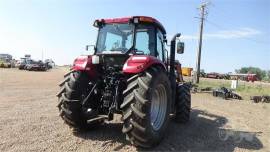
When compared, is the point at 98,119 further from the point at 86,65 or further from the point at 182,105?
the point at 182,105

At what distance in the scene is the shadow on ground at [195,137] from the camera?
7.41m

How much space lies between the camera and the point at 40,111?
10.7m

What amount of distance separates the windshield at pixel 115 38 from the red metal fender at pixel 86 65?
1.62 feet

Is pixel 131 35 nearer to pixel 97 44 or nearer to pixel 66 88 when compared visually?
pixel 97 44

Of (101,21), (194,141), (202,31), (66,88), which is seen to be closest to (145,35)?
(101,21)

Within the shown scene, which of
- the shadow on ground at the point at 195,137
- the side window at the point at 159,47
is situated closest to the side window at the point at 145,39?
the side window at the point at 159,47

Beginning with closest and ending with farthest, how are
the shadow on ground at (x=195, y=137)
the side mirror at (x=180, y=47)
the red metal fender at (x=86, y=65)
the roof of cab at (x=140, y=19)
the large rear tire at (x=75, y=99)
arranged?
the shadow on ground at (x=195, y=137) < the large rear tire at (x=75, y=99) < the red metal fender at (x=86, y=65) < the roof of cab at (x=140, y=19) < the side mirror at (x=180, y=47)

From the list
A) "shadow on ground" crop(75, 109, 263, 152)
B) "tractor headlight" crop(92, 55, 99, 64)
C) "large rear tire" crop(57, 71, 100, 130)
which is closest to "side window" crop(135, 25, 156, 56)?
"tractor headlight" crop(92, 55, 99, 64)

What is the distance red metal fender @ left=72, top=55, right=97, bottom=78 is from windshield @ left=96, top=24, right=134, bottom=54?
0.49m

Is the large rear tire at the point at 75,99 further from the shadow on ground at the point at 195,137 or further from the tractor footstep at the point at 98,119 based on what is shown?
the shadow on ground at the point at 195,137

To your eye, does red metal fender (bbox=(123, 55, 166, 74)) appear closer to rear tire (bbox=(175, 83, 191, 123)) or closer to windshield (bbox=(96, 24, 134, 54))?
windshield (bbox=(96, 24, 134, 54))

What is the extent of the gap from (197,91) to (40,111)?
14480 millimetres

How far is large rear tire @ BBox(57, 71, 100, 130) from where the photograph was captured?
7527 mm

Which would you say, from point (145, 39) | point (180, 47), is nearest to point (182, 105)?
point (180, 47)
